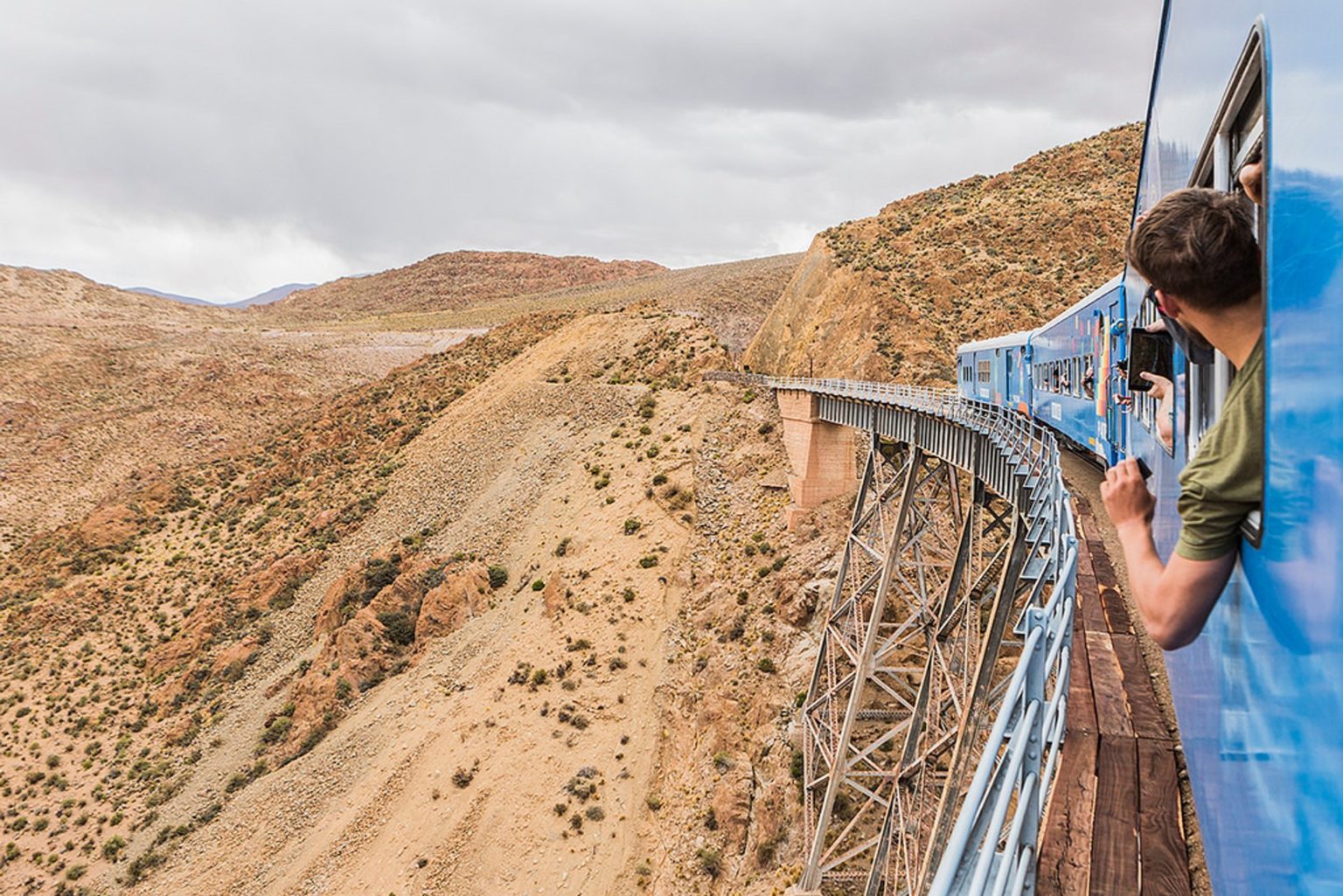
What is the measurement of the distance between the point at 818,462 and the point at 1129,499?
937 inches

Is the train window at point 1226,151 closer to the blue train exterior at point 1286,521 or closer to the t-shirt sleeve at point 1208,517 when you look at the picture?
the blue train exterior at point 1286,521

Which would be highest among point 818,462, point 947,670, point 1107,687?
point 1107,687

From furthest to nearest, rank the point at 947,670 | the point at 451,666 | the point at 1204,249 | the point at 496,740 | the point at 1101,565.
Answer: the point at 451,666 → the point at 496,740 → the point at 947,670 → the point at 1101,565 → the point at 1204,249

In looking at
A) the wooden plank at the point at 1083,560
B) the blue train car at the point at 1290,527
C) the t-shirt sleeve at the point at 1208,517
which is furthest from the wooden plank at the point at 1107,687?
the t-shirt sleeve at the point at 1208,517

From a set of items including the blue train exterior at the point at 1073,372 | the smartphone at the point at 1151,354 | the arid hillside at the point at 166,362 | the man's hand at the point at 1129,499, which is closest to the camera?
the man's hand at the point at 1129,499

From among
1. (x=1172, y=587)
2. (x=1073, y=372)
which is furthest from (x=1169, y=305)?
(x=1073, y=372)

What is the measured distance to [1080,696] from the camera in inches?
255

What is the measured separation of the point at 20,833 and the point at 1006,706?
117ft

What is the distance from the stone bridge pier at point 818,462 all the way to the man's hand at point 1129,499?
2293 centimetres

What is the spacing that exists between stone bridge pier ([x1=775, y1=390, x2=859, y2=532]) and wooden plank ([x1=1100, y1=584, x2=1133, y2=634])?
16.2 metres

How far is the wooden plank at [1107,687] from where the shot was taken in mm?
5922

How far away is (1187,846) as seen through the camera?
4.59 m

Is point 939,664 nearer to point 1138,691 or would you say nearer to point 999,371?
point 1138,691

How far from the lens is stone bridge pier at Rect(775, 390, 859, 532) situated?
26.1 m
